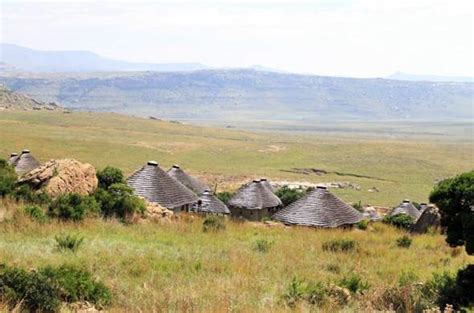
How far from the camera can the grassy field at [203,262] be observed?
24.9 ft

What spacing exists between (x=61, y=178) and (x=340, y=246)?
26.6 feet

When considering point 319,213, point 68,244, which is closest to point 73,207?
point 68,244

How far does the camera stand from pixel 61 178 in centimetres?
1698

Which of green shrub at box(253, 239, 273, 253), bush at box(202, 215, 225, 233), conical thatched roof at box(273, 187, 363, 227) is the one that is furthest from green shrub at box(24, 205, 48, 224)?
conical thatched roof at box(273, 187, 363, 227)

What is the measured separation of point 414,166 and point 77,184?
94018 millimetres

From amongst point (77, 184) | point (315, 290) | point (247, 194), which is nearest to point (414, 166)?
point (247, 194)

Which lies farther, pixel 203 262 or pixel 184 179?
pixel 184 179

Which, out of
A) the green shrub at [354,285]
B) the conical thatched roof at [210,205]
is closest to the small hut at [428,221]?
the conical thatched roof at [210,205]

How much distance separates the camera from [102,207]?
52.7ft

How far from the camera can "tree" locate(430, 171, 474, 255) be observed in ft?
29.8

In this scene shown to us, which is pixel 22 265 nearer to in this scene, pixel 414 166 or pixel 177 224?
pixel 177 224

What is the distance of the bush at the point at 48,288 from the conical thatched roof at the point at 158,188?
63.4 feet

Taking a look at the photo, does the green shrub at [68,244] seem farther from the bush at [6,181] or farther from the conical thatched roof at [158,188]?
the conical thatched roof at [158,188]

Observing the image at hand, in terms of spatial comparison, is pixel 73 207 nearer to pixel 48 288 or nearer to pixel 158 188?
pixel 48 288
